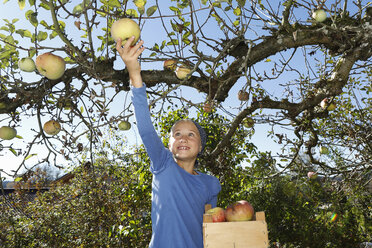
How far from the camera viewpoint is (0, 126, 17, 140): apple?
2.52 meters

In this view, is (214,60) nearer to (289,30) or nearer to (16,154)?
(289,30)

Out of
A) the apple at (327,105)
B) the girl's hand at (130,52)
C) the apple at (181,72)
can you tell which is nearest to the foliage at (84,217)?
the apple at (181,72)

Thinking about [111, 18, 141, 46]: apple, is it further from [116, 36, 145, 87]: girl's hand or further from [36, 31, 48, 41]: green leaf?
[36, 31, 48, 41]: green leaf

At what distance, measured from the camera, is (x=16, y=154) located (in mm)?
2484

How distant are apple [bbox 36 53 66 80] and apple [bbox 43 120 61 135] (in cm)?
51

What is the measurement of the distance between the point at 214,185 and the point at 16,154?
1.72m

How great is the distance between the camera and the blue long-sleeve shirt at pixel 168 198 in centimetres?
168

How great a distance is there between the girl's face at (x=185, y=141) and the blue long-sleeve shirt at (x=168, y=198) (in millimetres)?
124

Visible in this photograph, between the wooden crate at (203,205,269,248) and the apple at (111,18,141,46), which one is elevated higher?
the apple at (111,18,141,46)

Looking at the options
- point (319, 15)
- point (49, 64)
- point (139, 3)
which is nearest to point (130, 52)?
point (139, 3)

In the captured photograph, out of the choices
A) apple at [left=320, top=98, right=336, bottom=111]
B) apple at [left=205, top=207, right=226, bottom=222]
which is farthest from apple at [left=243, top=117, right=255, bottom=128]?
apple at [left=205, top=207, right=226, bottom=222]

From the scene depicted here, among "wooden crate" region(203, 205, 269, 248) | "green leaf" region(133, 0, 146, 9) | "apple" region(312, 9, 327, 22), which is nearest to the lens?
"wooden crate" region(203, 205, 269, 248)

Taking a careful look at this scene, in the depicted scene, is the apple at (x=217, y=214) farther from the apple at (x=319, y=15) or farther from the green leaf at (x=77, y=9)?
the apple at (x=319, y=15)

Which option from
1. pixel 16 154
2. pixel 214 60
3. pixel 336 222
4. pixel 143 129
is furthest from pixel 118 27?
pixel 336 222
